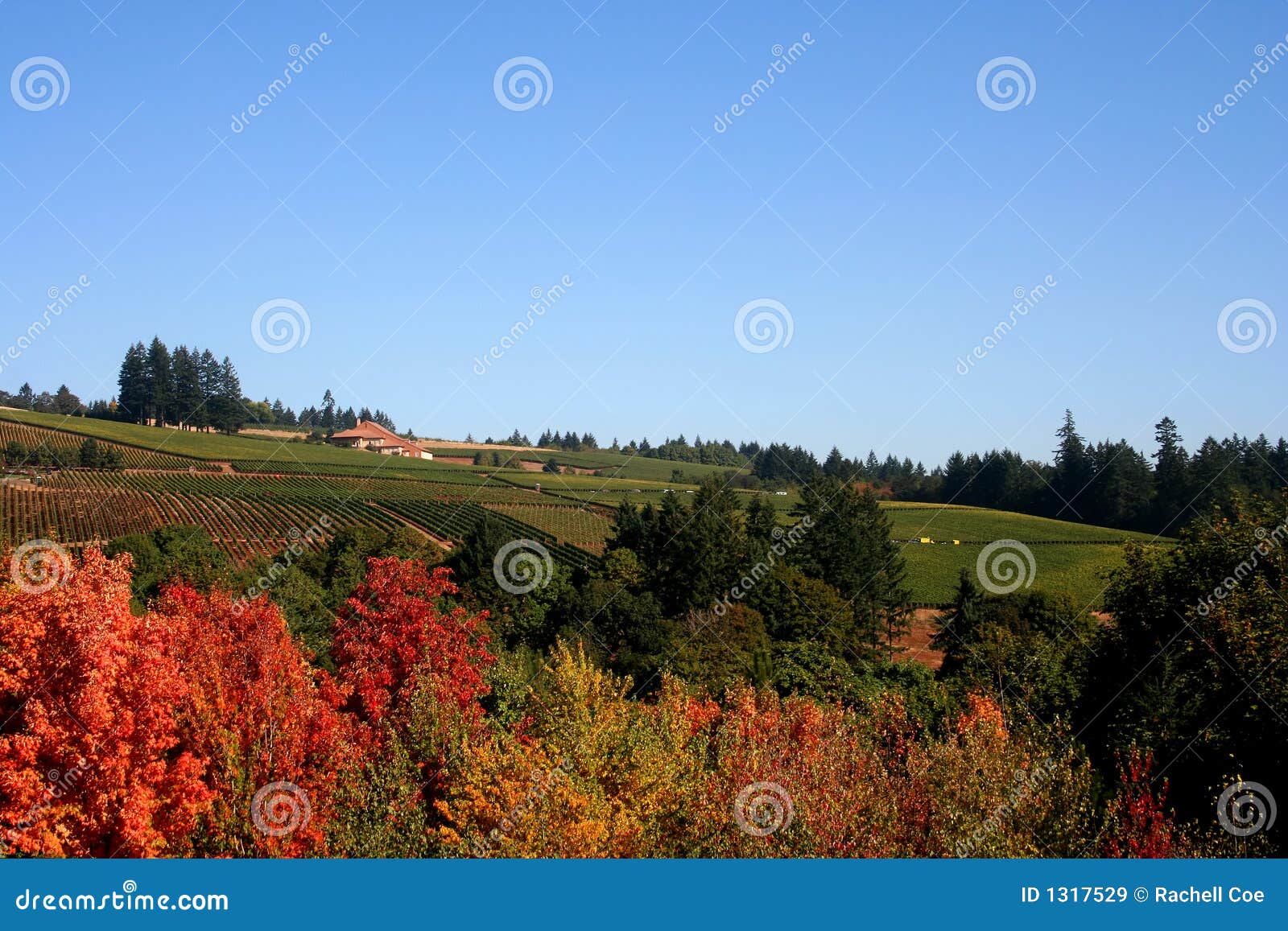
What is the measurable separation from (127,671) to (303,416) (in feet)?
616

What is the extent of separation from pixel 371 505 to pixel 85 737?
77216 millimetres

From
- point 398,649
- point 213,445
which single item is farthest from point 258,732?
point 213,445

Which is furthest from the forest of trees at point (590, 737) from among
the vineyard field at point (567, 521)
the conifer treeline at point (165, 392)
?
the conifer treeline at point (165, 392)

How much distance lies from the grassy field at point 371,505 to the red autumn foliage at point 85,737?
5170 cm

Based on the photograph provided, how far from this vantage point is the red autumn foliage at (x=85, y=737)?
1647 centimetres

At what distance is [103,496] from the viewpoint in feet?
257

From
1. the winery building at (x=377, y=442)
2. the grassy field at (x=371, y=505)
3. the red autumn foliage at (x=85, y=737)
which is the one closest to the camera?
the red autumn foliage at (x=85, y=737)

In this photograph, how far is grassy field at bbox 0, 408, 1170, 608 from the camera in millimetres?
73188

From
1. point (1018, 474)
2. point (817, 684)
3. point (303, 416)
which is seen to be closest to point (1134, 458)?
point (1018, 474)

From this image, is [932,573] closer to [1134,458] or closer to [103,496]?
[1134,458]

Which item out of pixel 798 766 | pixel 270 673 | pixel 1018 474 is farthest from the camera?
pixel 1018 474

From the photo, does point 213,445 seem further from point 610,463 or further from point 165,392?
point 610,463

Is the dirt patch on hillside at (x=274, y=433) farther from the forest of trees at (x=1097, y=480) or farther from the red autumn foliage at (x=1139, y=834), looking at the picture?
the red autumn foliage at (x=1139, y=834)

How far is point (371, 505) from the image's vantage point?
9231 cm
